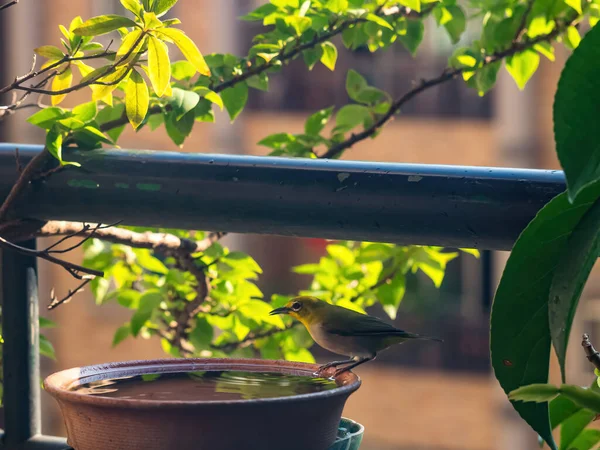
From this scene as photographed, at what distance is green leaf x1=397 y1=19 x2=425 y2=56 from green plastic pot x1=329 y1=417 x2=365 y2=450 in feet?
2.23

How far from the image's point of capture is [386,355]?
29.1 feet

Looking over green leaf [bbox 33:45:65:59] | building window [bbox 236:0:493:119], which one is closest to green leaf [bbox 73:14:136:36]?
green leaf [bbox 33:45:65:59]

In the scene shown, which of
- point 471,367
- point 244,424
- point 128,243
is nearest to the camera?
point 244,424

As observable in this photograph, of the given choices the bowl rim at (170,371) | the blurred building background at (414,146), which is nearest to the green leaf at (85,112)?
the bowl rim at (170,371)

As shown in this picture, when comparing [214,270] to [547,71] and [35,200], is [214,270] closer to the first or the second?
[35,200]

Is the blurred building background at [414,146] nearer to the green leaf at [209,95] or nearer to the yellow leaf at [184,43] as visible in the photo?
the green leaf at [209,95]

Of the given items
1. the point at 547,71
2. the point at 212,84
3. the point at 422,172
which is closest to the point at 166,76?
the point at 422,172

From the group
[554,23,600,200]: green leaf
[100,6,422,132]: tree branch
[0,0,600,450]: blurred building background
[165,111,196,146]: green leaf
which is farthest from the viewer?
[0,0,600,450]: blurred building background

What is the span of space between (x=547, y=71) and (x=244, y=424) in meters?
7.94

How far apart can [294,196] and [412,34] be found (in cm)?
64

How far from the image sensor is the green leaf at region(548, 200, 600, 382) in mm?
426

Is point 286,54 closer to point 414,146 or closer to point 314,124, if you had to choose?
point 314,124

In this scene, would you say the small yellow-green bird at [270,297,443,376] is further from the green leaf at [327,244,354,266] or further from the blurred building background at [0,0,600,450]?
the blurred building background at [0,0,600,450]

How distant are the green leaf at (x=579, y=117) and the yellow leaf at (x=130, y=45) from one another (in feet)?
1.21
